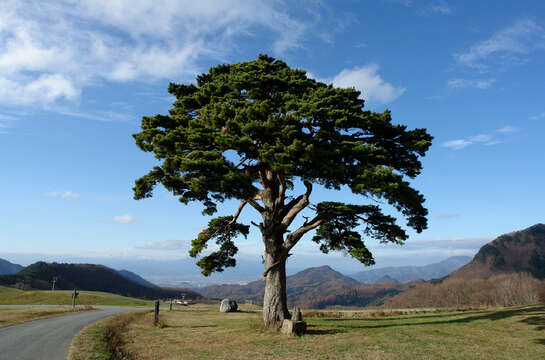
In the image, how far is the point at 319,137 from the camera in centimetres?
1641

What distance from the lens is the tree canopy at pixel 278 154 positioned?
48.4ft

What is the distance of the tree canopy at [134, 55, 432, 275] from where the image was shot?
1475cm

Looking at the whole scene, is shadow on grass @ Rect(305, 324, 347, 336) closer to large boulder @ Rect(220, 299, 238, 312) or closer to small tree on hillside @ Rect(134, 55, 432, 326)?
small tree on hillside @ Rect(134, 55, 432, 326)

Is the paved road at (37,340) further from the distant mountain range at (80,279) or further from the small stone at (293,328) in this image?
the distant mountain range at (80,279)

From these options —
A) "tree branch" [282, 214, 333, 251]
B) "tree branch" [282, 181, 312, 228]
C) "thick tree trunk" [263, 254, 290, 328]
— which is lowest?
"thick tree trunk" [263, 254, 290, 328]

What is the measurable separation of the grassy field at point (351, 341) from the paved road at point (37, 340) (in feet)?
4.75

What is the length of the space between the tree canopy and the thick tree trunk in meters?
0.59

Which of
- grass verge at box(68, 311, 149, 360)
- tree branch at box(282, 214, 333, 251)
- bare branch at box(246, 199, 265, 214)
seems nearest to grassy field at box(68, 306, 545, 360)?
grass verge at box(68, 311, 149, 360)

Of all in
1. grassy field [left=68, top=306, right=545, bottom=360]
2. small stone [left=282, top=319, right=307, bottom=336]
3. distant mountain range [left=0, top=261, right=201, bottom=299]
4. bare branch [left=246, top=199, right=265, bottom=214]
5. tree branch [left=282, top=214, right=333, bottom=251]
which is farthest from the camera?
distant mountain range [left=0, top=261, right=201, bottom=299]

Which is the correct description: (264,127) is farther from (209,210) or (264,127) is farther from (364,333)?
(364,333)

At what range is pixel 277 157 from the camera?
14.6 m

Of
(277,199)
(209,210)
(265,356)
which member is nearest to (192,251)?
(209,210)

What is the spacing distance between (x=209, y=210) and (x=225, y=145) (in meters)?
4.47

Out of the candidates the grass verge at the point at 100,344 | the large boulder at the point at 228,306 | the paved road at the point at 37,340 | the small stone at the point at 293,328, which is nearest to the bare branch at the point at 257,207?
the small stone at the point at 293,328
